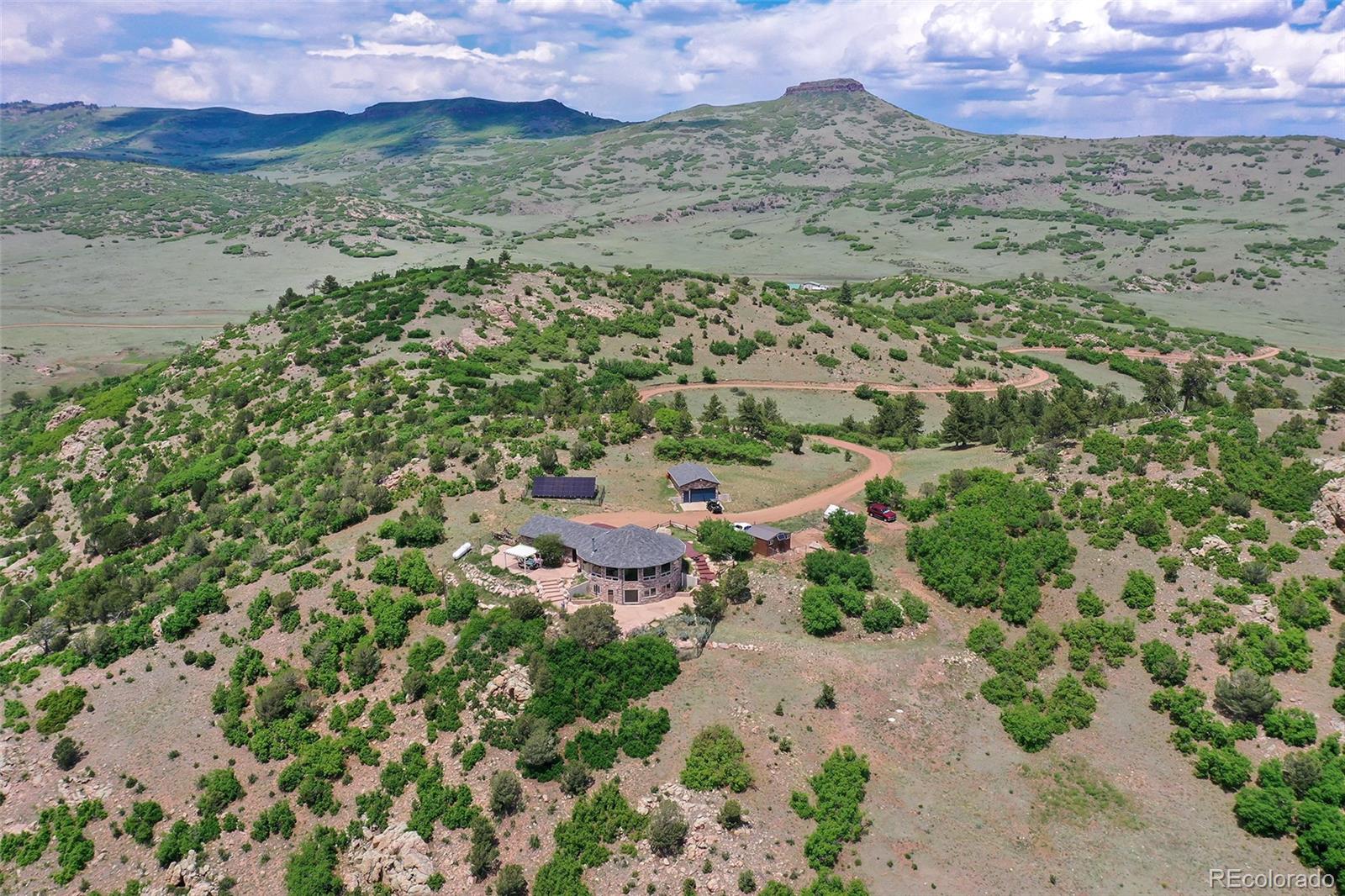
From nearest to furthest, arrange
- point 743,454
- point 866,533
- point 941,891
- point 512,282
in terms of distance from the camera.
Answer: point 941,891 < point 866,533 < point 743,454 < point 512,282

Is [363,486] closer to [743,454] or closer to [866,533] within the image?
[743,454]

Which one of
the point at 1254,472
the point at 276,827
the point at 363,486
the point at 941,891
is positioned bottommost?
Answer: the point at 276,827

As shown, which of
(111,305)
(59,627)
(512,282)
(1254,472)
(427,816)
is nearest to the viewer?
(427,816)

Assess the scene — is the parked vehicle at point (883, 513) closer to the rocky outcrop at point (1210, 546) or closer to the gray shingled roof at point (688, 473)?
the gray shingled roof at point (688, 473)

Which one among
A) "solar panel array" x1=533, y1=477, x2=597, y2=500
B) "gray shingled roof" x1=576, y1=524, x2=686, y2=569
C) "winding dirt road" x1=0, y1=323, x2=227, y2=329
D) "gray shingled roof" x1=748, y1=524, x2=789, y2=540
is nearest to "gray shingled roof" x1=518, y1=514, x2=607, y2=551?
"gray shingled roof" x1=576, y1=524, x2=686, y2=569

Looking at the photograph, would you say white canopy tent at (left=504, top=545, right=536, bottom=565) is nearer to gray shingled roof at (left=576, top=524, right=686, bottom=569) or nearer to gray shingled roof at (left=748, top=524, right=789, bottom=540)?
gray shingled roof at (left=576, top=524, right=686, bottom=569)

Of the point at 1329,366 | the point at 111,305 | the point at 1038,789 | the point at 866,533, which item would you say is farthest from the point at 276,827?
the point at 111,305

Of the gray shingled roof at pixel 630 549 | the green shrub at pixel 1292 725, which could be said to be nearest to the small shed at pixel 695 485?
the gray shingled roof at pixel 630 549

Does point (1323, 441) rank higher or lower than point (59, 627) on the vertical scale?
higher

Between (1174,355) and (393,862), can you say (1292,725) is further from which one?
(1174,355)
